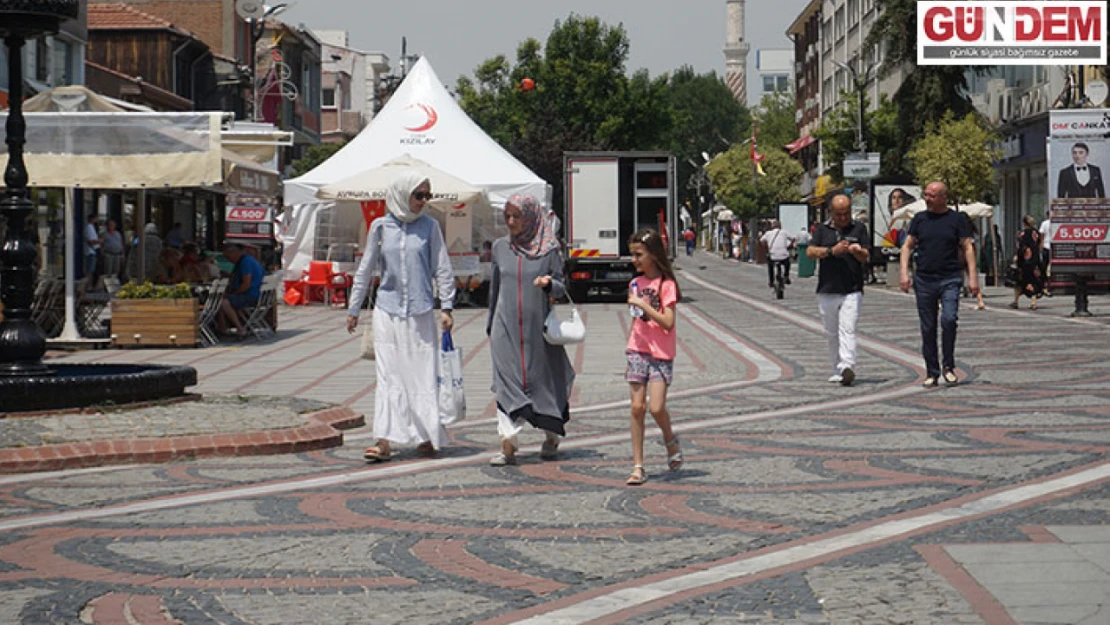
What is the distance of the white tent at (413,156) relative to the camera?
108ft

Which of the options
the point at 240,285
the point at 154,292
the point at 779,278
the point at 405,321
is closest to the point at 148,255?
the point at 240,285

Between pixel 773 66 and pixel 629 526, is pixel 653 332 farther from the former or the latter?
pixel 773 66

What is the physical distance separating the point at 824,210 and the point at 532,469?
3359 inches

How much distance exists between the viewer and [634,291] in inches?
379

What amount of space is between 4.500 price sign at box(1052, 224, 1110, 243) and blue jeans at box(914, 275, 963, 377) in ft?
48.0

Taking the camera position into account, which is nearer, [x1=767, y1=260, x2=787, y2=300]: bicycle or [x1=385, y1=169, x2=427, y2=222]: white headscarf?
[x1=385, y1=169, x2=427, y2=222]: white headscarf

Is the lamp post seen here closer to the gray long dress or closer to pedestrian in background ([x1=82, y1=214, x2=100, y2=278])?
the gray long dress

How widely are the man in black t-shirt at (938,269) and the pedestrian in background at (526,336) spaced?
5.30 m

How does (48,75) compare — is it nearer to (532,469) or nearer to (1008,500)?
(532,469)

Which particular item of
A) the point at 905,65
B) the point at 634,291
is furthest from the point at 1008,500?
the point at 905,65

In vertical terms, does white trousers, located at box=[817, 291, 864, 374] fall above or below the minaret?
below

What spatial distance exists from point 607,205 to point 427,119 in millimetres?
4314

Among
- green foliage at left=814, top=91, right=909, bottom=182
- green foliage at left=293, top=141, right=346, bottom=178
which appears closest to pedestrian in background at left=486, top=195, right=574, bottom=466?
green foliage at left=814, top=91, right=909, bottom=182

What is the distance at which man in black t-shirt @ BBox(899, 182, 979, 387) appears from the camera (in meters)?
14.9
